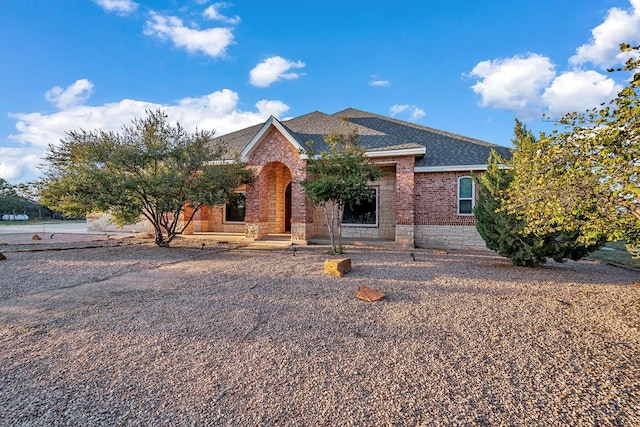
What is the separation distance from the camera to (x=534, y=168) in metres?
4.35

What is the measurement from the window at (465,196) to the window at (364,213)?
3.76m

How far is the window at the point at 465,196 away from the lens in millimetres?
12516

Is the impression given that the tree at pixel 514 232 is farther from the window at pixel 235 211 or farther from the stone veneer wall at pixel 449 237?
the window at pixel 235 211

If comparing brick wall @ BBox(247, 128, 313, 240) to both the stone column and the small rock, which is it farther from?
the small rock

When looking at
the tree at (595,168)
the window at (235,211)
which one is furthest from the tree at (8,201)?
the tree at (595,168)

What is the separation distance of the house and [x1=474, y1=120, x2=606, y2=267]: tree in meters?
3.98

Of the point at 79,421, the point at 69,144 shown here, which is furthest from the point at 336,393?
the point at 69,144

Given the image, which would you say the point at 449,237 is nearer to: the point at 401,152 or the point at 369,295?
the point at 401,152

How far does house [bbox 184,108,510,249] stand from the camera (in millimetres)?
12500

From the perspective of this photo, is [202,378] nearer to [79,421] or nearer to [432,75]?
[79,421]

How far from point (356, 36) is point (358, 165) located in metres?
6.60

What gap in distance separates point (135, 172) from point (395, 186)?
426 inches

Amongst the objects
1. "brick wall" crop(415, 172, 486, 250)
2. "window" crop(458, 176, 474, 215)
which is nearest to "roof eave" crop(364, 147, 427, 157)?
"brick wall" crop(415, 172, 486, 250)

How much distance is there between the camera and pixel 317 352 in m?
3.39
